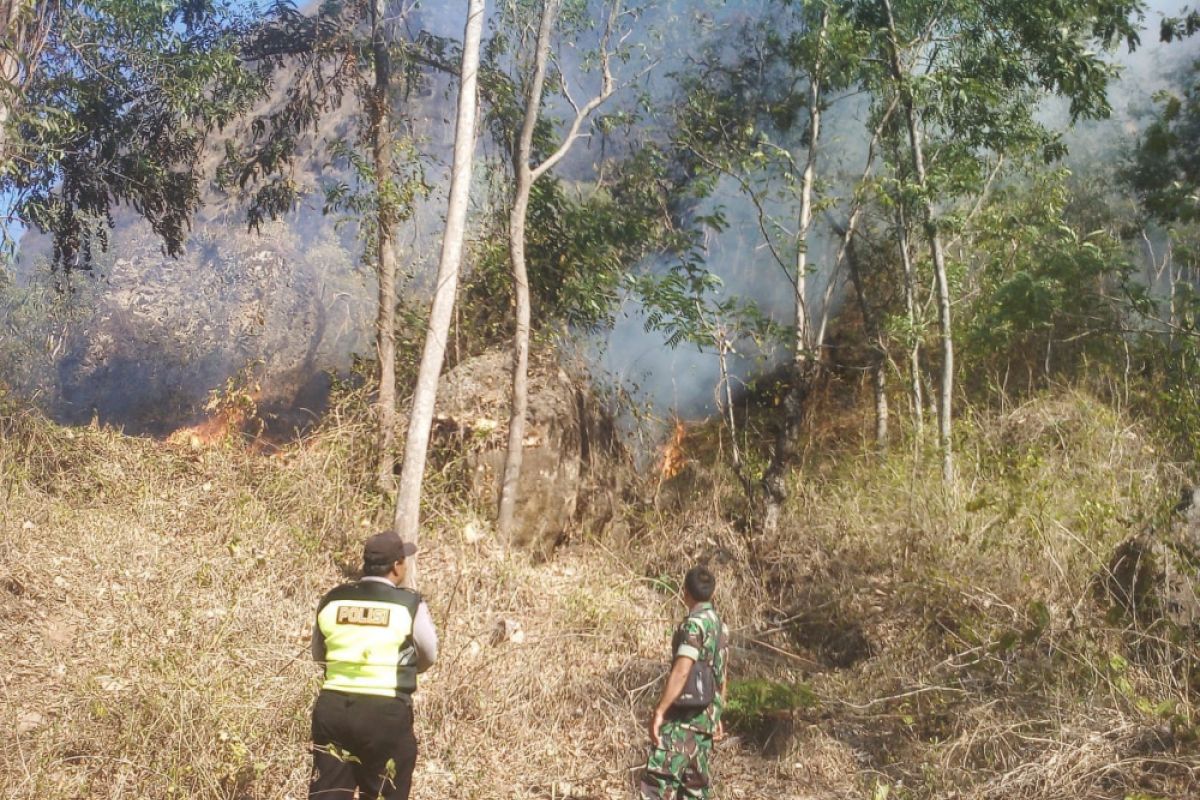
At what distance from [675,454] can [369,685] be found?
8531 millimetres

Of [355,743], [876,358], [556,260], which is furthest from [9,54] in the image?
[876,358]

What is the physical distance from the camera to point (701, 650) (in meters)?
4.75

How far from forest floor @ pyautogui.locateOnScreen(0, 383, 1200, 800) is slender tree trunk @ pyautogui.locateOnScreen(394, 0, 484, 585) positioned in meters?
0.83

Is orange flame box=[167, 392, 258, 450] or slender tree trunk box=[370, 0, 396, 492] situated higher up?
slender tree trunk box=[370, 0, 396, 492]

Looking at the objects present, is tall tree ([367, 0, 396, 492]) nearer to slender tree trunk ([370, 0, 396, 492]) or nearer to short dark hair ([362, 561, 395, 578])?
slender tree trunk ([370, 0, 396, 492])

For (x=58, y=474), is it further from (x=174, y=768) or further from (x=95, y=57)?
(x=174, y=768)

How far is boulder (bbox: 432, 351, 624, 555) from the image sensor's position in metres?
10.1

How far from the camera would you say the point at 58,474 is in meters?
9.49

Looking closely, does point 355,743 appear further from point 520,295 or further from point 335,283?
point 335,283

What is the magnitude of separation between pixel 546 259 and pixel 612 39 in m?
2.86

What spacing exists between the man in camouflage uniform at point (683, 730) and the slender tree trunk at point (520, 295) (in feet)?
16.3

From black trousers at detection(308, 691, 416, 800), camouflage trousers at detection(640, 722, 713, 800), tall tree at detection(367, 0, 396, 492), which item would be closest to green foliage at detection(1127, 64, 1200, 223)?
camouflage trousers at detection(640, 722, 713, 800)

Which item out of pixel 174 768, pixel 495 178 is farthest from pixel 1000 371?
pixel 174 768

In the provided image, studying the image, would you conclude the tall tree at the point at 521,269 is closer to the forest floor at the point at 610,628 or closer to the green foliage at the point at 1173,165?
the forest floor at the point at 610,628
